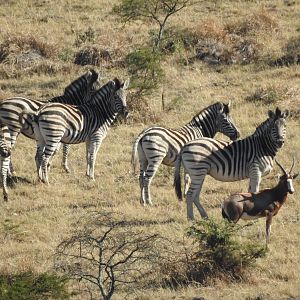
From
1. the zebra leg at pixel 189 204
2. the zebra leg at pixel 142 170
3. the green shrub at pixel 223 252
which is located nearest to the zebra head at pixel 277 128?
the zebra leg at pixel 189 204

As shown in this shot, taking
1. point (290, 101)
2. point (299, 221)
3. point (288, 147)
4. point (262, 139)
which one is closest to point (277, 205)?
point (299, 221)

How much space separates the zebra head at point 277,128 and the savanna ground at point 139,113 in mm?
1336

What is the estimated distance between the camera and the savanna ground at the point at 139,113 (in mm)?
14797

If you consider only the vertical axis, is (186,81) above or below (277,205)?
above

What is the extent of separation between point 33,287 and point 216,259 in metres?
3.08

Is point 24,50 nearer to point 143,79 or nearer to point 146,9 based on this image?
point 146,9

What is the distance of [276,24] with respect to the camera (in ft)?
102

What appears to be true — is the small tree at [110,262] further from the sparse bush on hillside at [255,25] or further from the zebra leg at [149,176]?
the sparse bush on hillside at [255,25]

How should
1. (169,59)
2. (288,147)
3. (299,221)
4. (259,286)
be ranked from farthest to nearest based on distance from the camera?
(169,59) → (288,147) → (299,221) → (259,286)

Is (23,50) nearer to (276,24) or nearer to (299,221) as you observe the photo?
(276,24)

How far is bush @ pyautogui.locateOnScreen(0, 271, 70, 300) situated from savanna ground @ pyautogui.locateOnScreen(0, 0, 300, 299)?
0.96 meters

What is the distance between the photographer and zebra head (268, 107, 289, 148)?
56.6 ft

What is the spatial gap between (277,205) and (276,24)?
55.9 ft

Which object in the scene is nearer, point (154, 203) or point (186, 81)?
point (154, 203)
